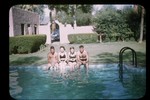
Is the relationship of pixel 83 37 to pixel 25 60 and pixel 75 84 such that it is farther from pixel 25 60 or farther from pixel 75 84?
pixel 25 60

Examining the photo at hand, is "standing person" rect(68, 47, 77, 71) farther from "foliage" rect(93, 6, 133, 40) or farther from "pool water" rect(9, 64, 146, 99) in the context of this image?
"foliage" rect(93, 6, 133, 40)

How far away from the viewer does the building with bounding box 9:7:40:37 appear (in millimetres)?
3795

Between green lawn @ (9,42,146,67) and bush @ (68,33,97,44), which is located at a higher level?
bush @ (68,33,97,44)

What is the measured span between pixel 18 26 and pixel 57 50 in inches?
21.4

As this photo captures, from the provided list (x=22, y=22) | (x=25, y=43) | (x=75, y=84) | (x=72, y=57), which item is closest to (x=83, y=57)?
(x=72, y=57)

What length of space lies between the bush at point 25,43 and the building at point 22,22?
0.20ft

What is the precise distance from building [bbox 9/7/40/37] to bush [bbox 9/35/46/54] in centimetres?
6

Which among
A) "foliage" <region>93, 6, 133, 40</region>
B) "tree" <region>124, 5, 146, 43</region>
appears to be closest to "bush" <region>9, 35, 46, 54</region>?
"foliage" <region>93, 6, 133, 40</region>

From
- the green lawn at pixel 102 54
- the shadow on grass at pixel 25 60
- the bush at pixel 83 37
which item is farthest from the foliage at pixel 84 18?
the shadow on grass at pixel 25 60

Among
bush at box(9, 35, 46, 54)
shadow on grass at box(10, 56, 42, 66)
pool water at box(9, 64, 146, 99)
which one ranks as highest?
bush at box(9, 35, 46, 54)

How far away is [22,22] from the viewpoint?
12.6ft

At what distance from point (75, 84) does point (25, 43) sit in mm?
779

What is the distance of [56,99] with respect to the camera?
12.6ft
